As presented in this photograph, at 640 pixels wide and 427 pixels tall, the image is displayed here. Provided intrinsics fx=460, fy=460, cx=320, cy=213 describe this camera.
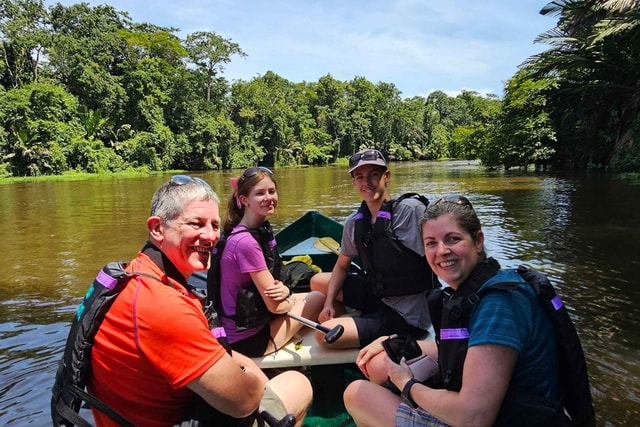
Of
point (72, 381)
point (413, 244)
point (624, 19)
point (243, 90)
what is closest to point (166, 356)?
point (72, 381)

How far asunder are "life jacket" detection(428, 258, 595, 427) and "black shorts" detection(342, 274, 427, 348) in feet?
3.84

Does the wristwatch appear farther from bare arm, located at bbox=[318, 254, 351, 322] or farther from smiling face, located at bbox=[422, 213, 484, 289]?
bare arm, located at bbox=[318, 254, 351, 322]

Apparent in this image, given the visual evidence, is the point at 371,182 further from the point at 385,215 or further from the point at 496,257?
the point at 496,257

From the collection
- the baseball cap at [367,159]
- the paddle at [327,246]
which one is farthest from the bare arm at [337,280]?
the paddle at [327,246]

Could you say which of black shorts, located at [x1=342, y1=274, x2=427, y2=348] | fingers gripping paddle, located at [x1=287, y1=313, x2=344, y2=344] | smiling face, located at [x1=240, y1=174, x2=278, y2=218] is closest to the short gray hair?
smiling face, located at [x1=240, y1=174, x2=278, y2=218]

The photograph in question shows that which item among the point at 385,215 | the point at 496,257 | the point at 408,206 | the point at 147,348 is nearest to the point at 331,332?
the point at 385,215

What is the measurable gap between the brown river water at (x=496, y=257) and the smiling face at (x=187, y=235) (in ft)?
8.36

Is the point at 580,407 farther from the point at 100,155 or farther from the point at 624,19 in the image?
the point at 100,155

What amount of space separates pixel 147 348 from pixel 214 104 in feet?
155

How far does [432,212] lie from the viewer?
185cm

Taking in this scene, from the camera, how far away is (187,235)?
170 cm

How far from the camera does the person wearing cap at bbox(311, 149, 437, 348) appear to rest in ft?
9.53

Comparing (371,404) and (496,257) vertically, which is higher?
(371,404)

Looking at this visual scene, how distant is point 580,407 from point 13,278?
7.75 meters
